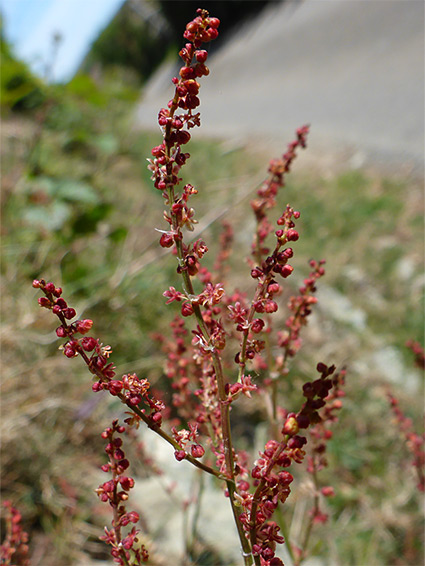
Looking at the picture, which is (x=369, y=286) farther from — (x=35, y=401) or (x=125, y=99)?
(x=125, y=99)

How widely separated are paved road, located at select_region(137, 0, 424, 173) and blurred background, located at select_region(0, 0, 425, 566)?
0.04m

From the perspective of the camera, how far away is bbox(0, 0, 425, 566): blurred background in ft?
6.30

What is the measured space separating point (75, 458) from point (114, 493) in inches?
55.4

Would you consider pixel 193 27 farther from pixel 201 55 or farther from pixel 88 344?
pixel 88 344

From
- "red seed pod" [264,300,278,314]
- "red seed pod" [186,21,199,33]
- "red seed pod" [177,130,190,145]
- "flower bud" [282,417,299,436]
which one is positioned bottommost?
"flower bud" [282,417,299,436]

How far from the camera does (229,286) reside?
271cm

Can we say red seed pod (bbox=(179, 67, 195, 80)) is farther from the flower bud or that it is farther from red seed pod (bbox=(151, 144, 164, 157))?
the flower bud

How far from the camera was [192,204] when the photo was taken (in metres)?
3.41

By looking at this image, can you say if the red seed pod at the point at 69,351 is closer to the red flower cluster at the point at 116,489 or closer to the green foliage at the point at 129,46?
the red flower cluster at the point at 116,489

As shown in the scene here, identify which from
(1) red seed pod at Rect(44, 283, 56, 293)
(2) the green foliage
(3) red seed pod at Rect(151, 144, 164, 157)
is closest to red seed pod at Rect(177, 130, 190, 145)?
(3) red seed pod at Rect(151, 144, 164, 157)

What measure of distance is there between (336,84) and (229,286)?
16.4 feet

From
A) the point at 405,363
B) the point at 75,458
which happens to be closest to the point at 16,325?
the point at 75,458

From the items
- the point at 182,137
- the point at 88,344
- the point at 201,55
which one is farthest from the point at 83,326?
the point at 201,55

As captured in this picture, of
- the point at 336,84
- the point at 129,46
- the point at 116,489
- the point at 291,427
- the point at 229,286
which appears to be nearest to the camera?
the point at 291,427
